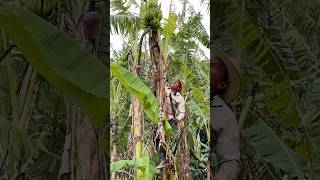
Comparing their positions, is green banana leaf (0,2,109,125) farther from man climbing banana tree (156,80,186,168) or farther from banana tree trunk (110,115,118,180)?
man climbing banana tree (156,80,186,168)

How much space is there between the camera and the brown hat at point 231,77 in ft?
4.48

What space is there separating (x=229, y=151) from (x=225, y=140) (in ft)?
0.10

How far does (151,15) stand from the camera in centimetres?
268

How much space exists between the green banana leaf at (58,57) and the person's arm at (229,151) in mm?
409

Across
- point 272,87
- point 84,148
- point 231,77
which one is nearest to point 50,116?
point 84,148

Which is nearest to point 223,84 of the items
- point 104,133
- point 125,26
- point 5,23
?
point 104,133

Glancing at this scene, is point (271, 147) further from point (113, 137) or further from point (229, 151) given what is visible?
point (113, 137)

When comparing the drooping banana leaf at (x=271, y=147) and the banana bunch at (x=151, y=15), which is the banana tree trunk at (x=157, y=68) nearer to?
the banana bunch at (x=151, y=15)

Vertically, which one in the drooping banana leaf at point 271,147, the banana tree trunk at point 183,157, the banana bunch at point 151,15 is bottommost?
the banana tree trunk at point 183,157

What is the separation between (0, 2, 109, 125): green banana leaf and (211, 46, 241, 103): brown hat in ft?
1.37

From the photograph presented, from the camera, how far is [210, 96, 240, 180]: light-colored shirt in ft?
4.37

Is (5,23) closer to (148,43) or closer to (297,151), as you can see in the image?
(297,151)

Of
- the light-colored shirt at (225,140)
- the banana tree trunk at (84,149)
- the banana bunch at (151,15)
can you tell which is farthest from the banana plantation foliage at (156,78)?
the banana tree trunk at (84,149)

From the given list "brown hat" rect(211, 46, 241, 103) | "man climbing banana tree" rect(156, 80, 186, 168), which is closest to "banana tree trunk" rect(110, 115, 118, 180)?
"man climbing banana tree" rect(156, 80, 186, 168)
